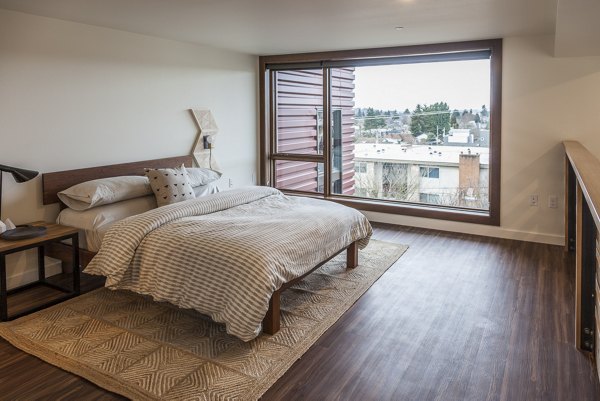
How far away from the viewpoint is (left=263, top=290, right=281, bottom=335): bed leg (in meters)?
2.66

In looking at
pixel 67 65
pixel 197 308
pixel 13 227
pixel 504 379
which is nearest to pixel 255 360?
pixel 197 308

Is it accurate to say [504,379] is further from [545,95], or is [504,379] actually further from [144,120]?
[144,120]

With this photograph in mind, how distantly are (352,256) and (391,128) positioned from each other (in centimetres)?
231

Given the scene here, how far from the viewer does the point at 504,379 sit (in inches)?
87.5

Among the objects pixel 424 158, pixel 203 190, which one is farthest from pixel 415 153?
A: pixel 203 190

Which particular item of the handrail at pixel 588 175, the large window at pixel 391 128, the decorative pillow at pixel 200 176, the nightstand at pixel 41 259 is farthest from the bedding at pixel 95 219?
the handrail at pixel 588 175

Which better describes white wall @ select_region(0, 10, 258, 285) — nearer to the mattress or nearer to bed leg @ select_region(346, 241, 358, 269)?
the mattress

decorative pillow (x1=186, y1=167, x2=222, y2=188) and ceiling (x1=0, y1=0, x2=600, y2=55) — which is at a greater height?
ceiling (x1=0, y1=0, x2=600, y2=55)

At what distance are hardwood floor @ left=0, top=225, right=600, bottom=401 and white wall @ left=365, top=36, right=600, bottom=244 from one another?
37.4 inches

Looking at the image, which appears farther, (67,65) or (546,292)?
(67,65)

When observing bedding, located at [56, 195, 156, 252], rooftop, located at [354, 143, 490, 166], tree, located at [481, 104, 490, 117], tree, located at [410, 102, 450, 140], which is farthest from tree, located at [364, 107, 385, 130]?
bedding, located at [56, 195, 156, 252]

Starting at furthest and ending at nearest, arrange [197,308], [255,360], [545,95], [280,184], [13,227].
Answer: [280,184]
[545,95]
[13,227]
[197,308]
[255,360]

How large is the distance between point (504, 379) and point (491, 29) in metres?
3.11

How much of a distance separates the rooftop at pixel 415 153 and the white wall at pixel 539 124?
415 millimetres
